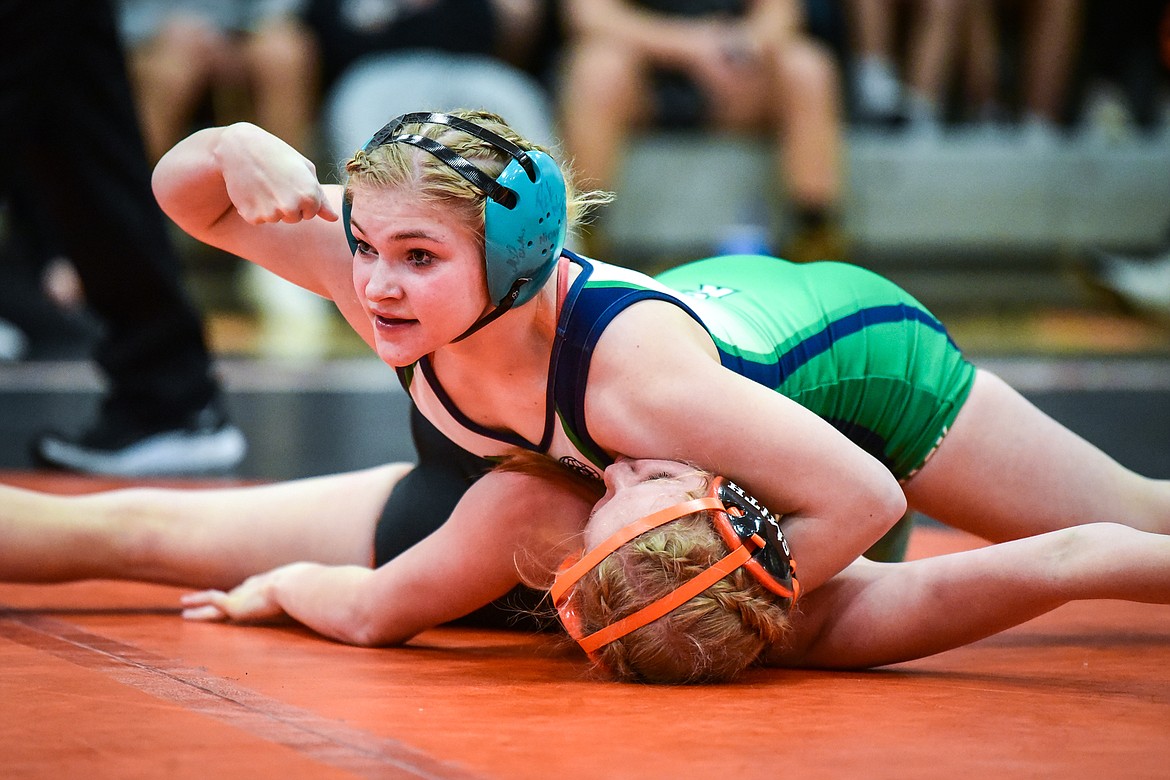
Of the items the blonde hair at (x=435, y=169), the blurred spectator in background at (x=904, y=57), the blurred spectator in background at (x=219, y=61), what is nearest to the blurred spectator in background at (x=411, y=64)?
the blurred spectator in background at (x=219, y=61)

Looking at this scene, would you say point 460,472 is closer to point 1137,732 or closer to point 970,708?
point 970,708

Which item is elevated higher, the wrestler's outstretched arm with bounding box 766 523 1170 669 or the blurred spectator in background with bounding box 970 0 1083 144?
the blurred spectator in background with bounding box 970 0 1083 144

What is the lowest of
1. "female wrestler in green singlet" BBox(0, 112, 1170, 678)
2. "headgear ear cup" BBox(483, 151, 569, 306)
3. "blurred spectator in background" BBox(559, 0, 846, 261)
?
"female wrestler in green singlet" BBox(0, 112, 1170, 678)

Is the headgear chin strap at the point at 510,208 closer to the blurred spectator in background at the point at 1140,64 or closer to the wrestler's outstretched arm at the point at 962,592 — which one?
the wrestler's outstretched arm at the point at 962,592

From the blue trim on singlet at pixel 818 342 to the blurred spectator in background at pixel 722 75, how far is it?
5.28 m

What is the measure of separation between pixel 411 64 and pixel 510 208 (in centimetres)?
625

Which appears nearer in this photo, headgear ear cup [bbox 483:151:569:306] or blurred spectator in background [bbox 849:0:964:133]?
headgear ear cup [bbox 483:151:569:306]

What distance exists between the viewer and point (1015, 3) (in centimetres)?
898

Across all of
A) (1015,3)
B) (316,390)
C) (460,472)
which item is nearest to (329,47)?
(316,390)

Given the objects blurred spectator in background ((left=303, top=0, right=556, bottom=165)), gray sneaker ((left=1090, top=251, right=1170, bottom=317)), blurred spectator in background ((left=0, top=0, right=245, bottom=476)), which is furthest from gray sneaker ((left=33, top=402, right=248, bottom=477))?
gray sneaker ((left=1090, top=251, right=1170, bottom=317))

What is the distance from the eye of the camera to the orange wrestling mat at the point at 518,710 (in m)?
1.58

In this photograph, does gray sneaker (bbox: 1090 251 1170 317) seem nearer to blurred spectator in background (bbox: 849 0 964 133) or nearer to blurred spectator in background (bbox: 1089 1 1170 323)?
blurred spectator in background (bbox: 1089 1 1170 323)

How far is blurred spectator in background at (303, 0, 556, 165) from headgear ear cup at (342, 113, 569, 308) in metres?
5.81

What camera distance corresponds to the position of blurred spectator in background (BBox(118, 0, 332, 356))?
27.0 feet
